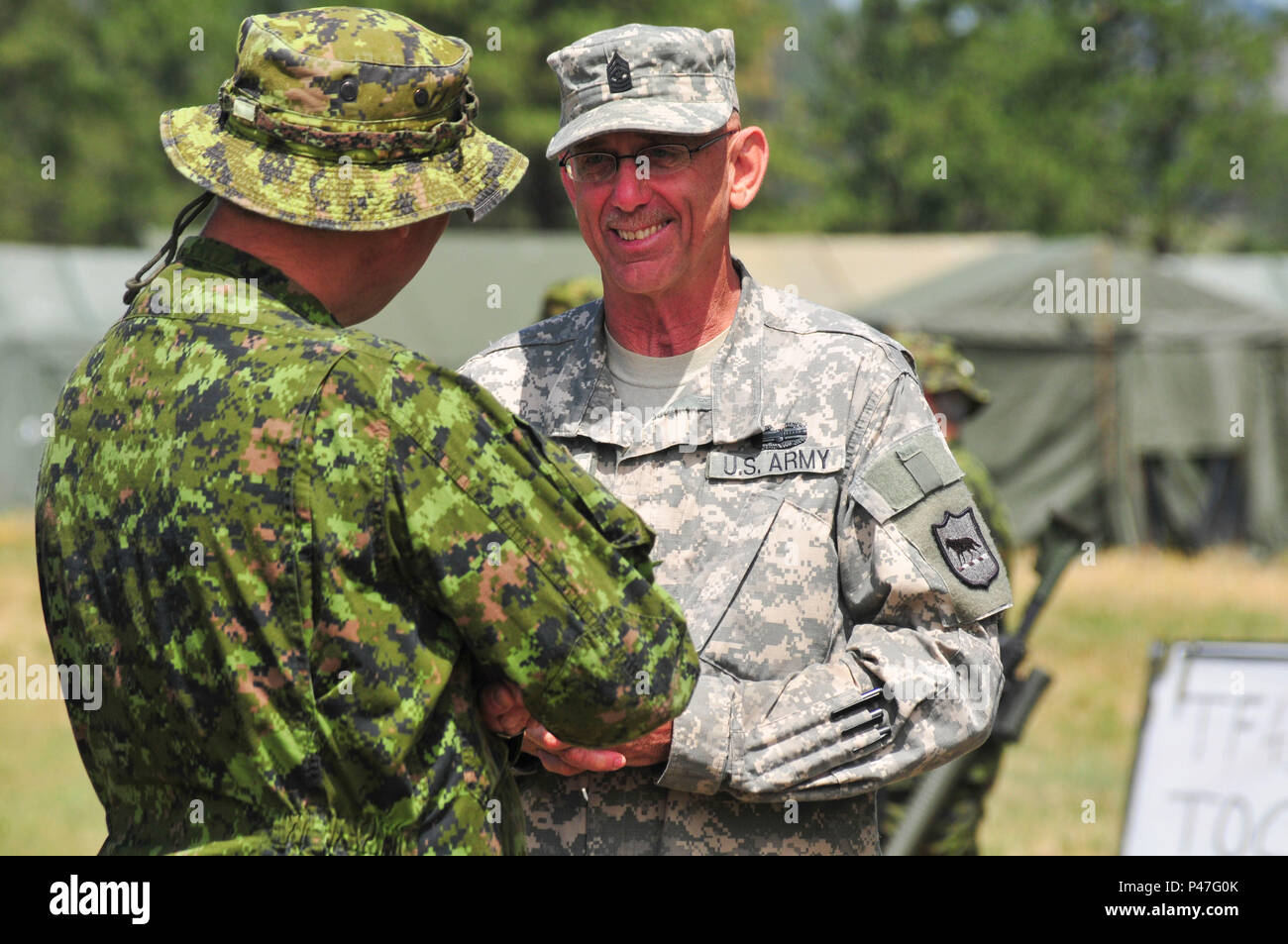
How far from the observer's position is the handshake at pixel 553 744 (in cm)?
197

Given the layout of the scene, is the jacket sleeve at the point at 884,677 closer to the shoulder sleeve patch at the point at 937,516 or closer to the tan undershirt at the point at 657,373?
the shoulder sleeve patch at the point at 937,516

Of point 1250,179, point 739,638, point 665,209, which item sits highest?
point 1250,179

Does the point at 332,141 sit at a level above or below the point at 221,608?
above

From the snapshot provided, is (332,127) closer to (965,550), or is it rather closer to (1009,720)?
(965,550)

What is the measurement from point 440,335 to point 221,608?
13.6 meters

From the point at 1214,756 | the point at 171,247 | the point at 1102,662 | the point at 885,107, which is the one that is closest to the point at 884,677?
the point at 171,247

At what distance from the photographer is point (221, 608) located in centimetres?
180

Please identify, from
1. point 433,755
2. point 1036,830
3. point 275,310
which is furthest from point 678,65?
point 1036,830

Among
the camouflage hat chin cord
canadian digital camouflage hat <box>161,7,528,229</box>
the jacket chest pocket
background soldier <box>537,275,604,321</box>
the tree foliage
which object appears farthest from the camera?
the tree foliage

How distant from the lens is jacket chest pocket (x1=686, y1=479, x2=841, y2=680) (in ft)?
8.55

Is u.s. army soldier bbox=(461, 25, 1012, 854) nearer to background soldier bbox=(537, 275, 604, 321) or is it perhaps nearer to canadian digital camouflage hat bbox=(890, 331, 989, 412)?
background soldier bbox=(537, 275, 604, 321)

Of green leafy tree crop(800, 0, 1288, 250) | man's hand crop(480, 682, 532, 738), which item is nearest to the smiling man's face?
man's hand crop(480, 682, 532, 738)

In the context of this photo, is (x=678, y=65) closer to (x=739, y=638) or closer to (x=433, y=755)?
(x=739, y=638)

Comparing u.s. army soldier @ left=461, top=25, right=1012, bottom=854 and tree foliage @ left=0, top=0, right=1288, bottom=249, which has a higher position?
tree foliage @ left=0, top=0, right=1288, bottom=249
